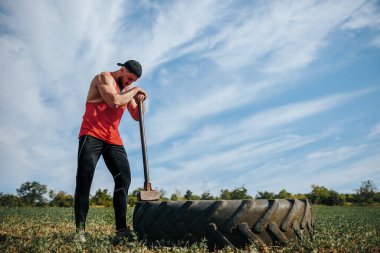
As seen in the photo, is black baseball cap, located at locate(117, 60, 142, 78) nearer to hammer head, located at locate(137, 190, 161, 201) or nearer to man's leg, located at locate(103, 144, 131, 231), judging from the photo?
man's leg, located at locate(103, 144, 131, 231)

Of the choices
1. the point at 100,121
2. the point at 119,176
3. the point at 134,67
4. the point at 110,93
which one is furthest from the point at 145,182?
the point at 134,67

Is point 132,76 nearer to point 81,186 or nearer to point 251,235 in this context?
point 81,186

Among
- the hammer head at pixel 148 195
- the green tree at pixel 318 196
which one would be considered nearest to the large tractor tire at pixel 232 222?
the hammer head at pixel 148 195

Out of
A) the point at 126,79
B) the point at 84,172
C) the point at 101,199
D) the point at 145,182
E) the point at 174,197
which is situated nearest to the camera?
the point at 84,172

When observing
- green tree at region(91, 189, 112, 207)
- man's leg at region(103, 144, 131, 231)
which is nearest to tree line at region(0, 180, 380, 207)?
green tree at region(91, 189, 112, 207)

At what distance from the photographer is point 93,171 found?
15.0 ft

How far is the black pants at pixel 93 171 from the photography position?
14.7 ft

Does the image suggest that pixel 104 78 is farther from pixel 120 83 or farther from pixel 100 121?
pixel 100 121

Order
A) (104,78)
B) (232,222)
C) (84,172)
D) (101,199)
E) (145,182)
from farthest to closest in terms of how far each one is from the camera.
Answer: (101,199), (145,182), (104,78), (84,172), (232,222)

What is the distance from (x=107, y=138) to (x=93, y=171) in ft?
1.61

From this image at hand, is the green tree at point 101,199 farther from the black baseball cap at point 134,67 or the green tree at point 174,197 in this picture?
the black baseball cap at point 134,67

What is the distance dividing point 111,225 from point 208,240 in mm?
3295

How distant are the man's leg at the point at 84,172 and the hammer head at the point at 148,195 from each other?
695mm

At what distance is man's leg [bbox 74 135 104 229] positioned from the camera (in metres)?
4.48
